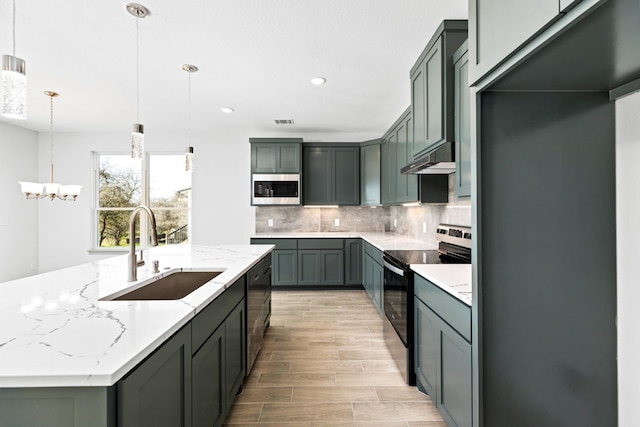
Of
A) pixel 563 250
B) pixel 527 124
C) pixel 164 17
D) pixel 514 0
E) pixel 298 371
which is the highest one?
pixel 164 17

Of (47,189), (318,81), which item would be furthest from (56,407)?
(47,189)

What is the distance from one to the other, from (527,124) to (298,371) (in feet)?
7.28

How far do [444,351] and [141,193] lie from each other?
544 cm

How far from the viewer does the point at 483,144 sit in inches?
51.6

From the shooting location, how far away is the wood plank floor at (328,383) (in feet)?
6.29

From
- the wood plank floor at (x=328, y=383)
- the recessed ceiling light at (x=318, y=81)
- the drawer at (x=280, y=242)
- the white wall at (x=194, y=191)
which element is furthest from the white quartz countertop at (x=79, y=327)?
the white wall at (x=194, y=191)

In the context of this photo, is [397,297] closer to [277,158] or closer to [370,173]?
[370,173]

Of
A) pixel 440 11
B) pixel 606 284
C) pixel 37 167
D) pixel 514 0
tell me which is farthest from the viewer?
pixel 37 167

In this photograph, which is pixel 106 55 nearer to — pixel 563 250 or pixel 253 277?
pixel 253 277

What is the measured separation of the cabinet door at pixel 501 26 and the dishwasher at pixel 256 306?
187cm

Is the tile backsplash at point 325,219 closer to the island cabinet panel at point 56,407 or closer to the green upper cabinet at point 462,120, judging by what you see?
the green upper cabinet at point 462,120

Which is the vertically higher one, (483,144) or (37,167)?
(37,167)

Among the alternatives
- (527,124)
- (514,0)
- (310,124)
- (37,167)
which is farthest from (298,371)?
(37,167)

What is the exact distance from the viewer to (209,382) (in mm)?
1473
